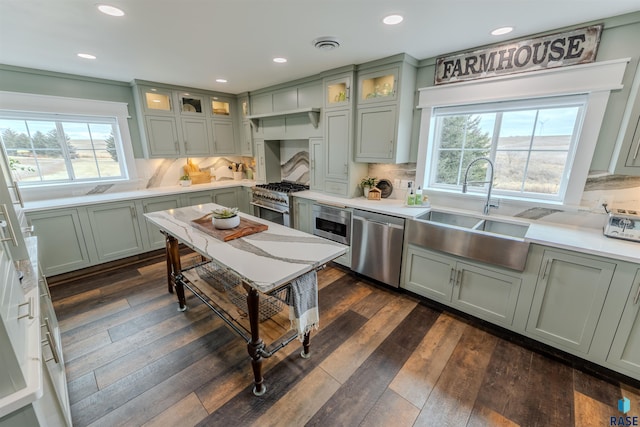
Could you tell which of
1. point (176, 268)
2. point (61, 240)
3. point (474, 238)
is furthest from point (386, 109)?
point (61, 240)

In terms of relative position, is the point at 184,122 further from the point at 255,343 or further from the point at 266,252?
the point at 255,343

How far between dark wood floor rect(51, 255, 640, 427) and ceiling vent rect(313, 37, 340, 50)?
2.41m

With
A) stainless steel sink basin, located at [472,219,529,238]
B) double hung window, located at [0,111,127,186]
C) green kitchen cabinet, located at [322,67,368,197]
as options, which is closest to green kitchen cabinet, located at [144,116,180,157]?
double hung window, located at [0,111,127,186]

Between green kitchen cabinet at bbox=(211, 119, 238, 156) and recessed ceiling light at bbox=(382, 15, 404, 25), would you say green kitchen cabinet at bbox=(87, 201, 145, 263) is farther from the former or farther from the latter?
recessed ceiling light at bbox=(382, 15, 404, 25)

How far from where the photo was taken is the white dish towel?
1591mm

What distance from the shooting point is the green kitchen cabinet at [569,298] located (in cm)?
171

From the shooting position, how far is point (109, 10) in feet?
5.44

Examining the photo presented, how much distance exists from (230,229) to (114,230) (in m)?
2.28

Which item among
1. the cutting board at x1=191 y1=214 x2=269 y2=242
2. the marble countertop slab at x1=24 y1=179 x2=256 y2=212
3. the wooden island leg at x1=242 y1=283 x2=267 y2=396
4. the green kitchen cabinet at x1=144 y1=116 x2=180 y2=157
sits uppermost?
the green kitchen cabinet at x1=144 y1=116 x2=180 y2=157

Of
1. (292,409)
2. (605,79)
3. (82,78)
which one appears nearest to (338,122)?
(605,79)

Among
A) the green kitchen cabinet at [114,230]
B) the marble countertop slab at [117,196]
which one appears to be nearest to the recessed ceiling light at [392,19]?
the marble countertop slab at [117,196]

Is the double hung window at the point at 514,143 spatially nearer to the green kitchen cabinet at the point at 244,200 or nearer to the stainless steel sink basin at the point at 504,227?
the stainless steel sink basin at the point at 504,227

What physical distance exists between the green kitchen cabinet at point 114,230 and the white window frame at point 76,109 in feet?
1.95

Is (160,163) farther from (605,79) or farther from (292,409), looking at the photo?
(605,79)
